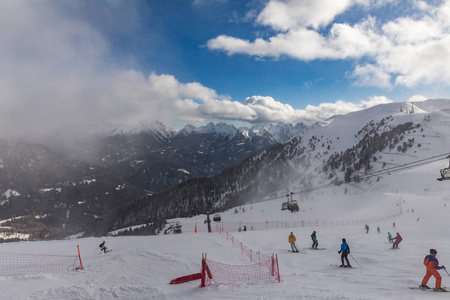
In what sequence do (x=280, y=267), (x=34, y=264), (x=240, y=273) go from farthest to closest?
(x=34, y=264)
(x=280, y=267)
(x=240, y=273)

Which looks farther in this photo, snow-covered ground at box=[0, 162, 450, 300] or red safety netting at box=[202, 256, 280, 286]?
red safety netting at box=[202, 256, 280, 286]

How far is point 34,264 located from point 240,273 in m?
18.6

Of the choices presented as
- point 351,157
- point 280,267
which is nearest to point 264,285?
point 280,267

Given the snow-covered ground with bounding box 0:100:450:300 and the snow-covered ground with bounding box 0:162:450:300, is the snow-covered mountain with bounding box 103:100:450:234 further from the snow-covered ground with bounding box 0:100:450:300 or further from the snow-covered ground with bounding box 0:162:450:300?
the snow-covered ground with bounding box 0:162:450:300

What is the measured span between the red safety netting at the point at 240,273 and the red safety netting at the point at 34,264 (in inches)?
421

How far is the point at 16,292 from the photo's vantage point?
14008 millimetres

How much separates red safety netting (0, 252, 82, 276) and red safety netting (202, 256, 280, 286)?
10.7m

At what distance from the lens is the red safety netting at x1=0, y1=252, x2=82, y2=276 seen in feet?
65.7

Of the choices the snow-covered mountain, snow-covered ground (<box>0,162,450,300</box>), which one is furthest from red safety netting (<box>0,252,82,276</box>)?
the snow-covered mountain

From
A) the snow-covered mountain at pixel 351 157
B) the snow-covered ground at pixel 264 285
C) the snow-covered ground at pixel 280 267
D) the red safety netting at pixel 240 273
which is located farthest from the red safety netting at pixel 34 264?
the snow-covered mountain at pixel 351 157

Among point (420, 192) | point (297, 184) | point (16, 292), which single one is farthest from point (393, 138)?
point (16, 292)

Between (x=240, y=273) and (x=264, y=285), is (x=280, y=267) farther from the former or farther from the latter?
(x=264, y=285)

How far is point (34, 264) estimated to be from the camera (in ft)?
75.1

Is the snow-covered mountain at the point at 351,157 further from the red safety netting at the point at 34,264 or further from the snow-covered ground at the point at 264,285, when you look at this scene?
the red safety netting at the point at 34,264
